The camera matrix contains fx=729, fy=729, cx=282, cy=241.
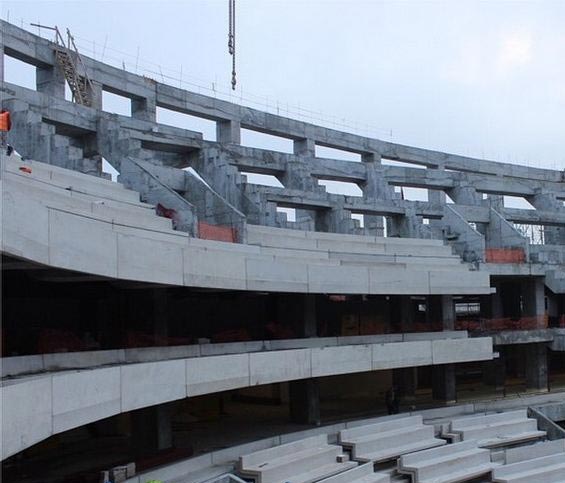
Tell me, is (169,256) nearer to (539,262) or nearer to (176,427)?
(176,427)

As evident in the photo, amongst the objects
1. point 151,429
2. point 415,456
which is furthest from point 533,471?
point 151,429

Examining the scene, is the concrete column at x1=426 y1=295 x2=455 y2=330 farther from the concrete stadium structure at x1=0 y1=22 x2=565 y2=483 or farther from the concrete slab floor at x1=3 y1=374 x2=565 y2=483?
the concrete slab floor at x1=3 y1=374 x2=565 y2=483

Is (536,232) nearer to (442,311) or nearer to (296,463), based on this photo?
(442,311)

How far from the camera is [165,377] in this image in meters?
15.1

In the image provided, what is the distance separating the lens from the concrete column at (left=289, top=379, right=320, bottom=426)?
23.8 m

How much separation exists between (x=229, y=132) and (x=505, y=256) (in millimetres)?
13797

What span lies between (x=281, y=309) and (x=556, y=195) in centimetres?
2530

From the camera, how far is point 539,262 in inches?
1238

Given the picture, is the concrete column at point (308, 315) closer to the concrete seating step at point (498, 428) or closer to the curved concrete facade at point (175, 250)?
the curved concrete facade at point (175, 250)

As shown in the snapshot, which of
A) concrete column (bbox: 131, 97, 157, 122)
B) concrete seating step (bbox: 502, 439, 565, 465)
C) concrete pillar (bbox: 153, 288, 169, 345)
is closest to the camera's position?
concrete pillar (bbox: 153, 288, 169, 345)

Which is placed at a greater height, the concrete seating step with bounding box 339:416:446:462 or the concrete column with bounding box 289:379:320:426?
the concrete column with bounding box 289:379:320:426

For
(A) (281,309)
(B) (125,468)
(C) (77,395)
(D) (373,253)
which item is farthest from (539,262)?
(C) (77,395)

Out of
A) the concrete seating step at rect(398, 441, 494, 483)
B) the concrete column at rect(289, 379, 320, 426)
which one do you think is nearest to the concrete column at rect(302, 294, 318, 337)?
the concrete column at rect(289, 379, 320, 426)

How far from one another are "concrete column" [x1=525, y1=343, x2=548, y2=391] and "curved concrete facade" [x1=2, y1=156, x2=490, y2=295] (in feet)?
18.3
